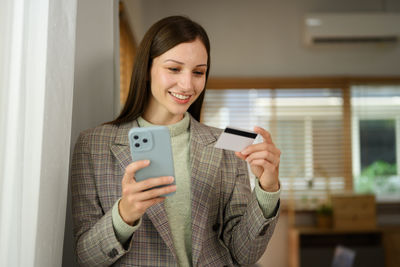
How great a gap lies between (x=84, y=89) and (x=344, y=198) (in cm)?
330

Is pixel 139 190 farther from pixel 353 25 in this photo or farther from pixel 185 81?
pixel 353 25

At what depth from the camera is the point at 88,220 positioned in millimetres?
941

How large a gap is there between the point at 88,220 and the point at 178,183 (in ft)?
0.79

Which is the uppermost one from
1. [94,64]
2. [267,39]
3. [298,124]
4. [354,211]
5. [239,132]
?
[267,39]

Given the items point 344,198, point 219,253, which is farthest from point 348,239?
point 219,253

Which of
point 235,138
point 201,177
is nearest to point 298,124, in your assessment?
point 201,177

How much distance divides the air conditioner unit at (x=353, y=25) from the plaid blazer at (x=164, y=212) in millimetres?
3287

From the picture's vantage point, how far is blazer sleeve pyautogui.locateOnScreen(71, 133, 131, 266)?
34.0 inches

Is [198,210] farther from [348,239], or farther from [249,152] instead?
[348,239]

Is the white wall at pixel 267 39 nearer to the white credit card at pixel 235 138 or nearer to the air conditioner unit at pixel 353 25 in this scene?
the air conditioner unit at pixel 353 25

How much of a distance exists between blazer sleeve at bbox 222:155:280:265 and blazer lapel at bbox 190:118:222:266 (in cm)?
7

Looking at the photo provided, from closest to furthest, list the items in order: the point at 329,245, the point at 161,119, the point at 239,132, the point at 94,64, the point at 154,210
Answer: the point at 239,132
the point at 154,210
the point at 161,119
the point at 94,64
the point at 329,245

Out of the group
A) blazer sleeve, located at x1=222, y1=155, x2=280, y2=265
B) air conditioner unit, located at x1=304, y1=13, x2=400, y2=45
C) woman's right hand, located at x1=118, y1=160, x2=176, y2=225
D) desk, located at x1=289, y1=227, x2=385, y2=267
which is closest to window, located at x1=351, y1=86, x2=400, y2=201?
desk, located at x1=289, y1=227, x2=385, y2=267

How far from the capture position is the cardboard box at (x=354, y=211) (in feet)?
13.0
